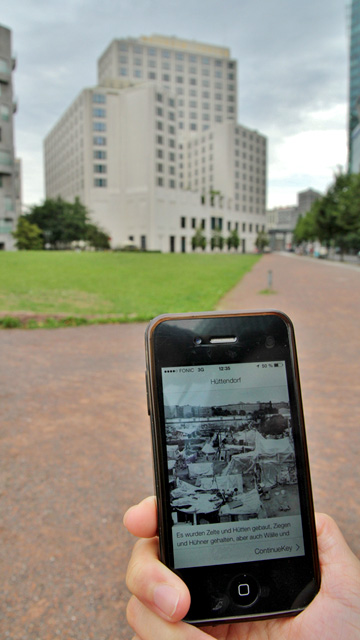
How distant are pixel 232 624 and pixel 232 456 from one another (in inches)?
17.5

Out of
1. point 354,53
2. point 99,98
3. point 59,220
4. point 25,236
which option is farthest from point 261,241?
point 25,236

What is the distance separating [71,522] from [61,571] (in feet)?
1.52

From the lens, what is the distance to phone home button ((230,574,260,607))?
1.29 meters

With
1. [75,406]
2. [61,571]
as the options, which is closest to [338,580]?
[61,571]

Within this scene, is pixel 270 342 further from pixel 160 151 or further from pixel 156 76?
pixel 156 76

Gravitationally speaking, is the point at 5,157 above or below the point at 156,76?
below

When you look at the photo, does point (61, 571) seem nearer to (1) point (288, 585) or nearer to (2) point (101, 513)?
(2) point (101, 513)

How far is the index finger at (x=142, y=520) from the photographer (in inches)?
52.8

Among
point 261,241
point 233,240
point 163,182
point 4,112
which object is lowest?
point 233,240

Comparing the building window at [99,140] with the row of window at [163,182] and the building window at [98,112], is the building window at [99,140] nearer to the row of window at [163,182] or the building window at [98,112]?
the building window at [98,112]

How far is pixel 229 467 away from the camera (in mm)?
1375

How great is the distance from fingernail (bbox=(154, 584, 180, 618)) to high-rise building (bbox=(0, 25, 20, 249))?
57.1 meters

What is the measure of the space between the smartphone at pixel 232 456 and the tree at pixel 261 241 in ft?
372

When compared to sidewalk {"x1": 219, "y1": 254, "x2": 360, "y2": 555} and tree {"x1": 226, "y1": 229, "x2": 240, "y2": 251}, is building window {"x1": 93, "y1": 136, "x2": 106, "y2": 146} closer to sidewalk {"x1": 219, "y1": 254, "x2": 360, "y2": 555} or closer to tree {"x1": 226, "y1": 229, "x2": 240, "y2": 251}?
tree {"x1": 226, "y1": 229, "x2": 240, "y2": 251}
